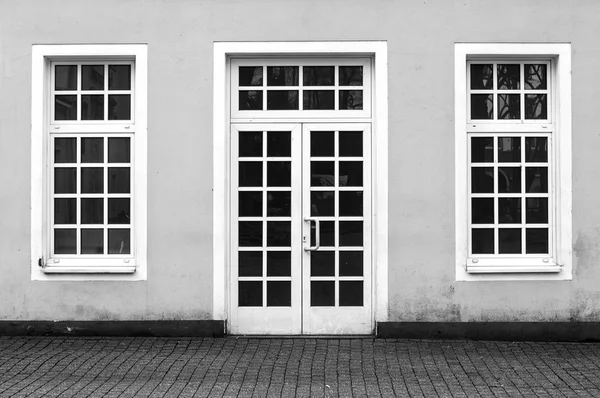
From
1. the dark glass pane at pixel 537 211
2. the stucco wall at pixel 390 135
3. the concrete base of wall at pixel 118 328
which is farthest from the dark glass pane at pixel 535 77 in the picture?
the concrete base of wall at pixel 118 328

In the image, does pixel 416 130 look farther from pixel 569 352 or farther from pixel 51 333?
pixel 51 333

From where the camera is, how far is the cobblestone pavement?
8609 millimetres

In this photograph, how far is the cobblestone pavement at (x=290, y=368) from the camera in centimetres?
861

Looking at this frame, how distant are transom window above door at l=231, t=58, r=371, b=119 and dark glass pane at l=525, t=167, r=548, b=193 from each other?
73.7 inches

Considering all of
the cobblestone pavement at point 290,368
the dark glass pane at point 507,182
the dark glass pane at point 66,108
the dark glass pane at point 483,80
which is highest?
the dark glass pane at point 483,80

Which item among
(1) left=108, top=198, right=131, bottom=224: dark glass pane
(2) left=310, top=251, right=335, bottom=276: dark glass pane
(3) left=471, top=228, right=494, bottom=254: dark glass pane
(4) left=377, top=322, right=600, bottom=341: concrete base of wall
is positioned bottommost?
(4) left=377, top=322, right=600, bottom=341: concrete base of wall

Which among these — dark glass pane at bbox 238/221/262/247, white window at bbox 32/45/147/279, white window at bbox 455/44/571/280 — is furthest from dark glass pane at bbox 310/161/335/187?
white window at bbox 32/45/147/279

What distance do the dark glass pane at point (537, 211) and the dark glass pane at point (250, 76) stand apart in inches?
126

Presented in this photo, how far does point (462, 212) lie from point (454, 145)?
0.72 meters

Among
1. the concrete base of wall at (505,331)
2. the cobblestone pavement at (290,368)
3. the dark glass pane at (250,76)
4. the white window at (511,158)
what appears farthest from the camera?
the dark glass pane at (250,76)

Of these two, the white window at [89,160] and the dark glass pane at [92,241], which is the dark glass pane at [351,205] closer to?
the white window at [89,160]

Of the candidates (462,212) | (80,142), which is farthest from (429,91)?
(80,142)

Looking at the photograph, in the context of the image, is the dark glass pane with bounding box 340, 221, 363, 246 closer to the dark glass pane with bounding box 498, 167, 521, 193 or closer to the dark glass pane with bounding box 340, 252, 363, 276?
the dark glass pane with bounding box 340, 252, 363, 276

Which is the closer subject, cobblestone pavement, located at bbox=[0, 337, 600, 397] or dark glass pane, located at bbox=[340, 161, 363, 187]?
cobblestone pavement, located at bbox=[0, 337, 600, 397]
